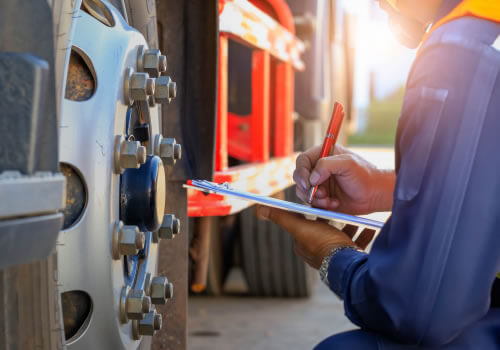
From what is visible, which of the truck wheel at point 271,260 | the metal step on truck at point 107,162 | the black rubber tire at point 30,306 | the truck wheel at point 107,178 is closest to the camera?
the metal step on truck at point 107,162

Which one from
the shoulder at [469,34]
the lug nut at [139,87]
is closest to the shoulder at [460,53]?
the shoulder at [469,34]

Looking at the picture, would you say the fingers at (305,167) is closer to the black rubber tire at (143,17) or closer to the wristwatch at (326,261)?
the wristwatch at (326,261)

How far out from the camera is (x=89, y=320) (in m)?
0.97

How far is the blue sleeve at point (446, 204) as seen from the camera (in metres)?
0.91

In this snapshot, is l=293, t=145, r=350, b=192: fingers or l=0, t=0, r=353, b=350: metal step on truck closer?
l=0, t=0, r=353, b=350: metal step on truck

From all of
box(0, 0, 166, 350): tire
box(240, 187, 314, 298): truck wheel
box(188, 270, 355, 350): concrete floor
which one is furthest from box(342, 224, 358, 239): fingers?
box(240, 187, 314, 298): truck wheel

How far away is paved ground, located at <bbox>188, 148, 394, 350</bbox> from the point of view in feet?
9.09

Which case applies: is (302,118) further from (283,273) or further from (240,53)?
(283,273)

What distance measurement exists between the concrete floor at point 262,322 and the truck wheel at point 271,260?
97 mm

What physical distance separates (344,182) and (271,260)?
180 cm

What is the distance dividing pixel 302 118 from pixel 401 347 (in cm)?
187

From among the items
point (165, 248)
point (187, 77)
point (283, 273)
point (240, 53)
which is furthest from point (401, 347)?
point (283, 273)

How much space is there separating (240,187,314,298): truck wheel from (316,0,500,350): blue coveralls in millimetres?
2028

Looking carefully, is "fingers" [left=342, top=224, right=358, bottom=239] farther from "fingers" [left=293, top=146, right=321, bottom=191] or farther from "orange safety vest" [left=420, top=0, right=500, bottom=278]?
"orange safety vest" [left=420, top=0, right=500, bottom=278]
